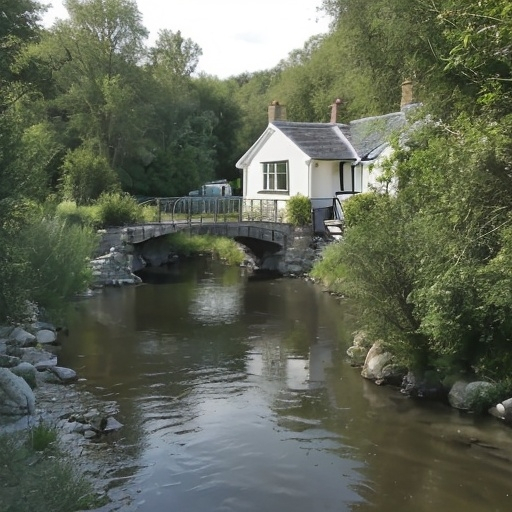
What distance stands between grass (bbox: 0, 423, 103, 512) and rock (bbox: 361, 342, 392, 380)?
7711 millimetres

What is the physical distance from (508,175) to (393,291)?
403 cm

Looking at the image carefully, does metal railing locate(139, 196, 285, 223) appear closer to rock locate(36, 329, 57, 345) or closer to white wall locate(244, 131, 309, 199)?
white wall locate(244, 131, 309, 199)

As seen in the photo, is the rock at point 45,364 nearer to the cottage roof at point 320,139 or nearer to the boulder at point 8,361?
the boulder at point 8,361

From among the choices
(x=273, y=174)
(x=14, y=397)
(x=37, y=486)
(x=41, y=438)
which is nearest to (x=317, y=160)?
(x=273, y=174)

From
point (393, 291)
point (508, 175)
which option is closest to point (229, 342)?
point (393, 291)

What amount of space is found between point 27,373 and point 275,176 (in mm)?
22931

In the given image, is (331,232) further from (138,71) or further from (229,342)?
(138,71)

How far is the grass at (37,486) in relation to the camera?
6109 millimetres

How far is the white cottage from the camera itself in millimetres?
31594

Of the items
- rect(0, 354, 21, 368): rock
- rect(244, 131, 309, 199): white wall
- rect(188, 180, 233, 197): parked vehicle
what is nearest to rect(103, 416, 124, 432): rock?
rect(0, 354, 21, 368): rock

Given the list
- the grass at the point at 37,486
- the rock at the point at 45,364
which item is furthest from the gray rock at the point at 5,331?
the grass at the point at 37,486

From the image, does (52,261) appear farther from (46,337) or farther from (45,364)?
(45,364)

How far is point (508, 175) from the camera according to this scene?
1055 centimetres

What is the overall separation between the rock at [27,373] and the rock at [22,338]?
2423 mm
